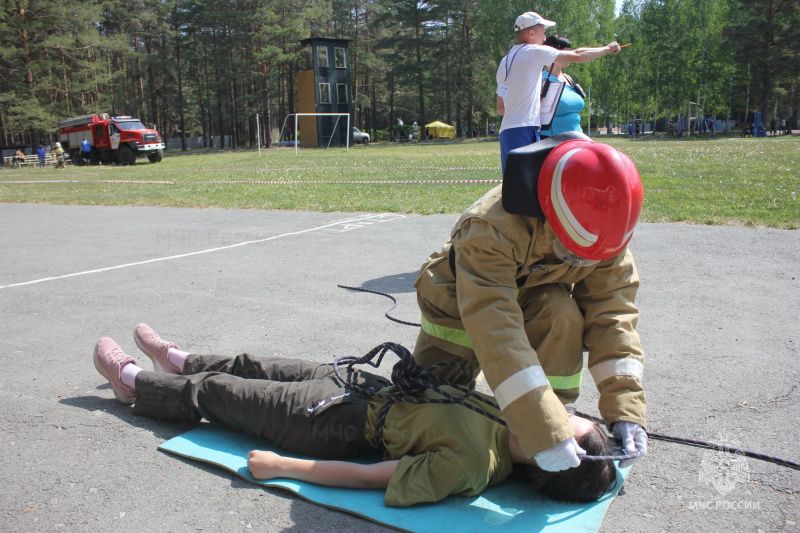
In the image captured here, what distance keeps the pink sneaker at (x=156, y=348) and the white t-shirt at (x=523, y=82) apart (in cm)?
331

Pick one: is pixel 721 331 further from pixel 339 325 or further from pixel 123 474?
pixel 123 474

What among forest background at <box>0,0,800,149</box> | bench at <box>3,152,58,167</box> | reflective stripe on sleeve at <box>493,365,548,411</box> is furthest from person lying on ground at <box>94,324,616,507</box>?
forest background at <box>0,0,800,149</box>

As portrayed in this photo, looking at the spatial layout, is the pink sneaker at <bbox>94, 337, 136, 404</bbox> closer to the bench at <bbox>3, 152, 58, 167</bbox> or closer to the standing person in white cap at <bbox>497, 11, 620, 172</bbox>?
the standing person in white cap at <bbox>497, 11, 620, 172</bbox>

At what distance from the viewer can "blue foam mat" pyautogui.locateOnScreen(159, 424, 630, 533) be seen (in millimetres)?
2350

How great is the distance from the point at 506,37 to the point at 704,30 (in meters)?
16.0

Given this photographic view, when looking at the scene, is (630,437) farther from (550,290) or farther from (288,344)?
(288,344)

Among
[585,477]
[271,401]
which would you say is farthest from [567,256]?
[271,401]

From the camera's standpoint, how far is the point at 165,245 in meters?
8.38

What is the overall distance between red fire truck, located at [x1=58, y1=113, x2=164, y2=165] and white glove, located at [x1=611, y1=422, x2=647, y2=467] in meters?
35.6

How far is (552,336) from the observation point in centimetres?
266

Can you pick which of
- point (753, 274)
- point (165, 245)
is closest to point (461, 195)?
point (165, 245)

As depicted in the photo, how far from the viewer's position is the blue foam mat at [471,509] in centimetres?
235

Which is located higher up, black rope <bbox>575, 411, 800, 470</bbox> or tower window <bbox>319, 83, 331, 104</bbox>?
tower window <bbox>319, 83, 331, 104</bbox>

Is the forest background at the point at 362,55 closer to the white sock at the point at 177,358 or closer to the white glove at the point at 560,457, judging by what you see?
the white sock at the point at 177,358
